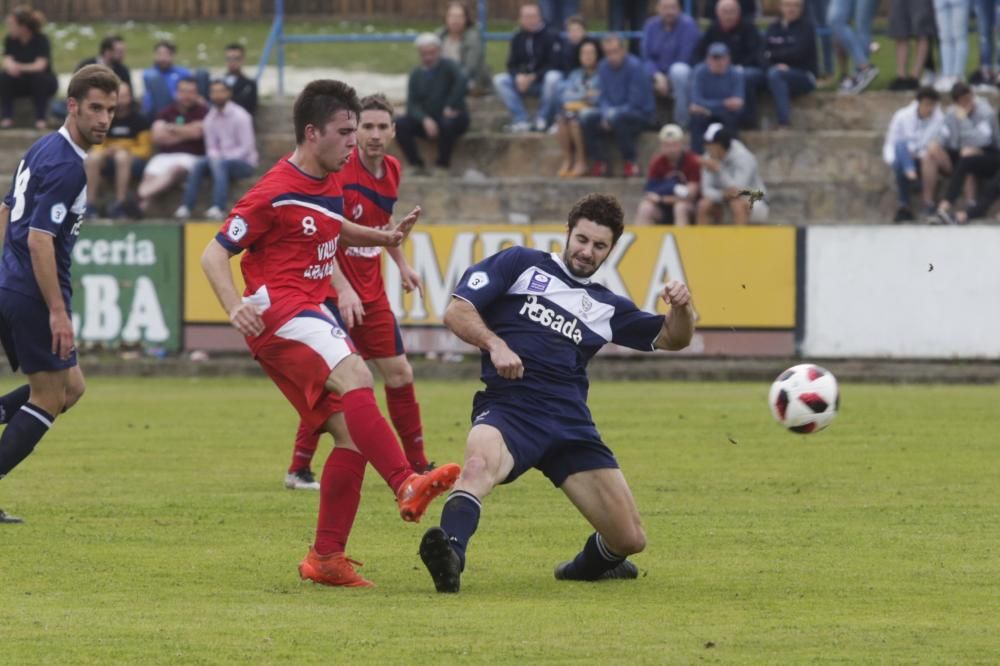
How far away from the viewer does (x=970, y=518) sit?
1023cm

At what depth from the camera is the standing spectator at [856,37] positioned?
2481cm

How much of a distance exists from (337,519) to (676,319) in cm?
182

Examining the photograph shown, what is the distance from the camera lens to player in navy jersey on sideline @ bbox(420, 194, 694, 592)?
326 inches

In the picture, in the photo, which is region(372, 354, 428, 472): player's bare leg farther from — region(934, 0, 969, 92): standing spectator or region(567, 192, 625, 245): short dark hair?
region(934, 0, 969, 92): standing spectator

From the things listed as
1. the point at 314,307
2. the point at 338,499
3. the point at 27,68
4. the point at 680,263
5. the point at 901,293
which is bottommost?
the point at 901,293

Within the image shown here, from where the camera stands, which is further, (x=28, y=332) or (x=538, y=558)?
(x=28, y=332)

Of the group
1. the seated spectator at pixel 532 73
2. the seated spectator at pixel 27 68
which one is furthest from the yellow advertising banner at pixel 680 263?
the seated spectator at pixel 27 68

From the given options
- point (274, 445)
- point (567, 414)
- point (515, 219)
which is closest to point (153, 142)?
point (515, 219)

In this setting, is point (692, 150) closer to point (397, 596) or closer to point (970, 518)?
point (970, 518)

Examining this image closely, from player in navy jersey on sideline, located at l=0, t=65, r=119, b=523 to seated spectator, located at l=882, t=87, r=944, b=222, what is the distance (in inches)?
558

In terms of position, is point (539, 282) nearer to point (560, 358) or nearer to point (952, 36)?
point (560, 358)

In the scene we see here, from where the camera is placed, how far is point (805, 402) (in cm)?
938

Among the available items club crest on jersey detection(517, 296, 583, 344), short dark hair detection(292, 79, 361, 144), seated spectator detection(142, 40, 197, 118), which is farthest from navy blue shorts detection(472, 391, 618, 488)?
seated spectator detection(142, 40, 197, 118)

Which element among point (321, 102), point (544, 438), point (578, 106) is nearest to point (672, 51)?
point (578, 106)
